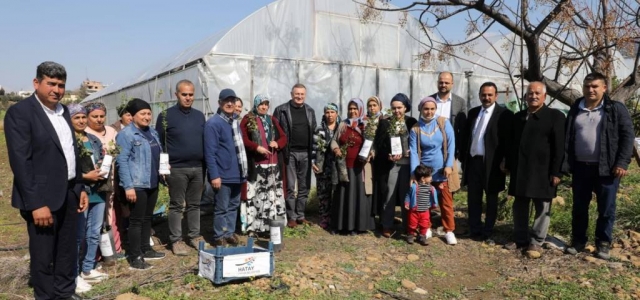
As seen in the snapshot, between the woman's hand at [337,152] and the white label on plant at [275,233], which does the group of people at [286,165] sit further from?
the white label on plant at [275,233]

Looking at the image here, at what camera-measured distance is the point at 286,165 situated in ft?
19.5

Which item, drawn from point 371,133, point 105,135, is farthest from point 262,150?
point 105,135

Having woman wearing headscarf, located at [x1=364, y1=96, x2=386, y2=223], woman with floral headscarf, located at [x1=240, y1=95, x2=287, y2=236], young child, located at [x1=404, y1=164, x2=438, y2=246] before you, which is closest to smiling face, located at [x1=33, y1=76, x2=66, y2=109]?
woman with floral headscarf, located at [x1=240, y1=95, x2=287, y2=236]

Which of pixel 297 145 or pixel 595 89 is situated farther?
pixel 297 145

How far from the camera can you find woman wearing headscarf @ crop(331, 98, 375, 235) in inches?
220

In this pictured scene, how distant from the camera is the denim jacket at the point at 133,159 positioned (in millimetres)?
4211

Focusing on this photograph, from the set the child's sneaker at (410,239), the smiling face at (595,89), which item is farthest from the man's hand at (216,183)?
the smiling face at (595,89)

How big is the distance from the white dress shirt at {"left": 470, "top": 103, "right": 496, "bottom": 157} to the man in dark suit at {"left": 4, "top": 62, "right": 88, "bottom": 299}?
13.0 feet

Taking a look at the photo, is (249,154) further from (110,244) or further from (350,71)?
(350,71)

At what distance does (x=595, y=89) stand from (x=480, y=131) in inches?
46.7

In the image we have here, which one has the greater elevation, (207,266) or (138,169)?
(138,169)

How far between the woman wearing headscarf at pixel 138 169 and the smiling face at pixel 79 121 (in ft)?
1.28

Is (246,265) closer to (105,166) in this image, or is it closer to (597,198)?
(105,166)

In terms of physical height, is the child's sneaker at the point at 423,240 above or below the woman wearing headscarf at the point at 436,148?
below
